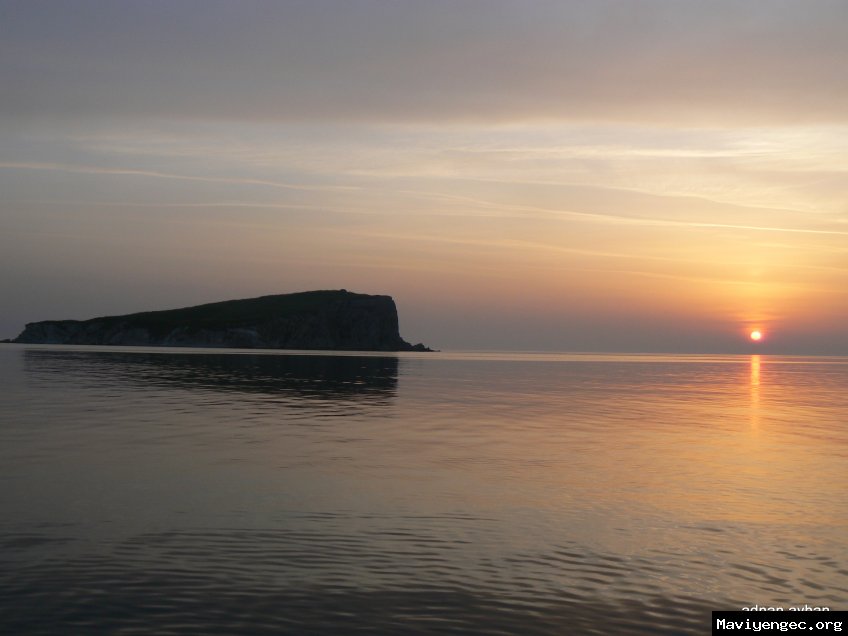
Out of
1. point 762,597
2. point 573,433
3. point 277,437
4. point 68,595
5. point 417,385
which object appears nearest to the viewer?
point 68,595

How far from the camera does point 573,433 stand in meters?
45.4

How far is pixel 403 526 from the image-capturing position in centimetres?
2134

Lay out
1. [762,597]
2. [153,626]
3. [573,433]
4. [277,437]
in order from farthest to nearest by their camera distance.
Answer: [573,433] → [277,437] → [762,597] → [153,626]

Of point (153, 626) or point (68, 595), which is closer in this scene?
point (153, 626)

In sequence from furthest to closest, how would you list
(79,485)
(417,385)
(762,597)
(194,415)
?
(417,385), (194,415), (79,485), (762,597)

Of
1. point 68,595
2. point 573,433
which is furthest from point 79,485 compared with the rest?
point 573,433

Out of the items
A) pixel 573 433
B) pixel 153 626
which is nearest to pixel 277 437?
pixel 573 433

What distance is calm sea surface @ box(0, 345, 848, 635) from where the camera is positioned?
14516 millimetres

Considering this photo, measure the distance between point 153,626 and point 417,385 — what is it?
79901 millimetres

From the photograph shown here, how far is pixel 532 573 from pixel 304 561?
16.9 feet

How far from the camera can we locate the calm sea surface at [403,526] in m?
14.5

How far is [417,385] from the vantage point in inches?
3661

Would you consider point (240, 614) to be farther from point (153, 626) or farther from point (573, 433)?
point (573, 433)

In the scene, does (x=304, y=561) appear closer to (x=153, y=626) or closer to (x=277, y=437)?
(x=153, y=626)
